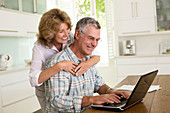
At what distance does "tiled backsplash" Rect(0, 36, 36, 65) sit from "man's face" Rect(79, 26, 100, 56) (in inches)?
115

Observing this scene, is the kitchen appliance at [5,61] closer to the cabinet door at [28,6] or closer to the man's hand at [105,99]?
the cabinet door at [28,6]

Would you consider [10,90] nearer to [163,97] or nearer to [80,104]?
[80,104]

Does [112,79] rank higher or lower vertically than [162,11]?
lower

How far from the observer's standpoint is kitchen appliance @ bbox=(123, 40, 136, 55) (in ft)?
15.8

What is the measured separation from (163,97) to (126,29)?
326 cm

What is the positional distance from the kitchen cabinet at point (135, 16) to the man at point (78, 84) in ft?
9.75

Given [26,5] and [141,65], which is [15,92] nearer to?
[26,5]

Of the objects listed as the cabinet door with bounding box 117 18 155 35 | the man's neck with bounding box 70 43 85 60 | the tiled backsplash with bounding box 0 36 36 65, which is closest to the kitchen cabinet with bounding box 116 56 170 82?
the cabinet door with bounding box 117 18 155 35

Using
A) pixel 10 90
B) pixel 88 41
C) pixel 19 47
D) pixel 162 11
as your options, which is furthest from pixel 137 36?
pixel 88 41

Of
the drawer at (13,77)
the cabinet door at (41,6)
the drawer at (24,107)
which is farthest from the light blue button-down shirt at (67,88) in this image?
the cabinet door at (41,6)

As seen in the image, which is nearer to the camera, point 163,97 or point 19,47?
point 163,97

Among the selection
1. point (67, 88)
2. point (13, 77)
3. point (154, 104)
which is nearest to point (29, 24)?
point (13, 77)

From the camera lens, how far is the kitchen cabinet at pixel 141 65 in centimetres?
436

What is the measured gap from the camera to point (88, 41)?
5.68 ft
